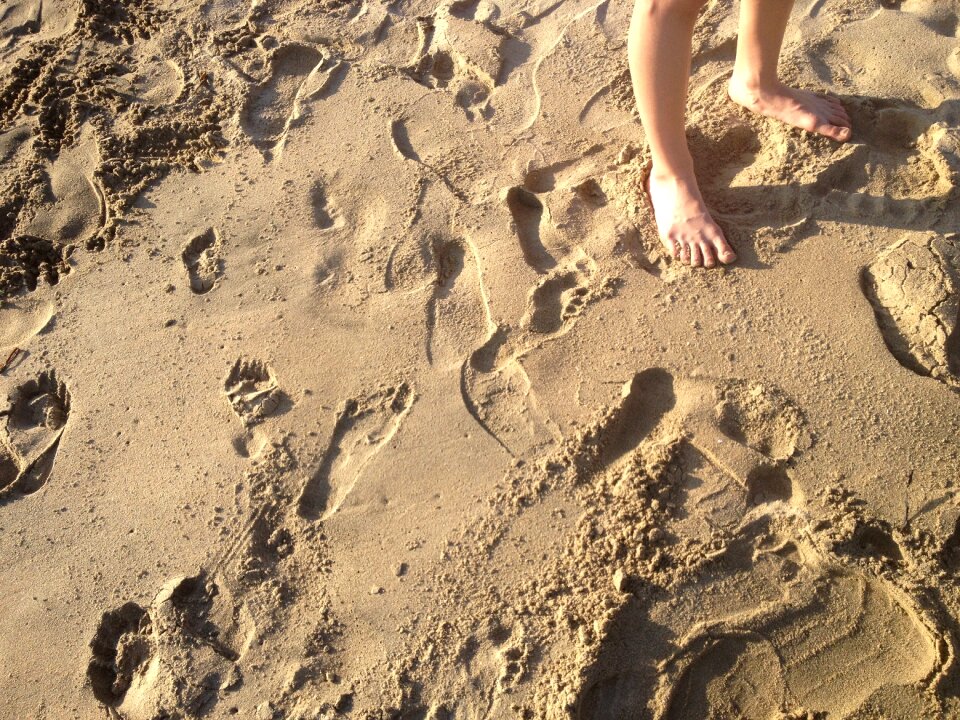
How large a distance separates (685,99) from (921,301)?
82cm

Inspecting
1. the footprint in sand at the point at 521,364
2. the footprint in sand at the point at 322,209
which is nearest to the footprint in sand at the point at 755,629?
the footprint in sand at the point at 521,364

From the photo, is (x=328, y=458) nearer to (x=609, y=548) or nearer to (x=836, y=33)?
(x=609, y=548)

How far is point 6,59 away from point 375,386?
2376 millimetres

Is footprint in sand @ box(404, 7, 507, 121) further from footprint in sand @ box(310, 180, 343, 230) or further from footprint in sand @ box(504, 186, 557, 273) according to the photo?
footprint in sand @ box(310, 180, 343, 230)

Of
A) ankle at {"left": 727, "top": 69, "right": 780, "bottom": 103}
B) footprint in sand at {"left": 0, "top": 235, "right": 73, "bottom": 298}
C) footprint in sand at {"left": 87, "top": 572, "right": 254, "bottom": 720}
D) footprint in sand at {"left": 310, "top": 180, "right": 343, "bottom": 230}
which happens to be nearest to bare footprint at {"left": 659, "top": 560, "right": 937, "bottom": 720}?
footprint in sand at {"left": 87, "top": 572, "right": 254, "bottom": 720}

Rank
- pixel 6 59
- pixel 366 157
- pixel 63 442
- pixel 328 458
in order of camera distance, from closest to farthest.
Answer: pixel 328 458 → pixel 63 442 → pixel 366 157 → pixel 6 59

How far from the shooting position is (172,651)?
65.2 inches


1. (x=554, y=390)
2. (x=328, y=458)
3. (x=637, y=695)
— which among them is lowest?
(x=637, y=695)

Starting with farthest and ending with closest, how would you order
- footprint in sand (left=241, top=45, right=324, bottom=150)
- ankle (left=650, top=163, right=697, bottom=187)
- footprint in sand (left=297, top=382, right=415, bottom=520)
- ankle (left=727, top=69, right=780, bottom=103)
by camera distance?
footprint in sand (left=241, top=45, right=324, bottom=150), ankle (left=727, top=69, right=780, bottom=103), ankle (left=650, top=163, right=697, bottom=187), footprint in sand (left=297, top=382, right=415, bottom=520)

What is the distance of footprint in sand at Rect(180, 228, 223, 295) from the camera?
217 cm

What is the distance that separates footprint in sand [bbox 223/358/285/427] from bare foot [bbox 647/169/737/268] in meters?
1.19

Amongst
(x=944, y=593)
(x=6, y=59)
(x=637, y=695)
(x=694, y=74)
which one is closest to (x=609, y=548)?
(x=637, y=695)

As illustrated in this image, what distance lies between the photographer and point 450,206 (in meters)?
2.21

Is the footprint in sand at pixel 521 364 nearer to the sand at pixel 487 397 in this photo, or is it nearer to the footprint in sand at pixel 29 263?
the sand at pixel 487 397
